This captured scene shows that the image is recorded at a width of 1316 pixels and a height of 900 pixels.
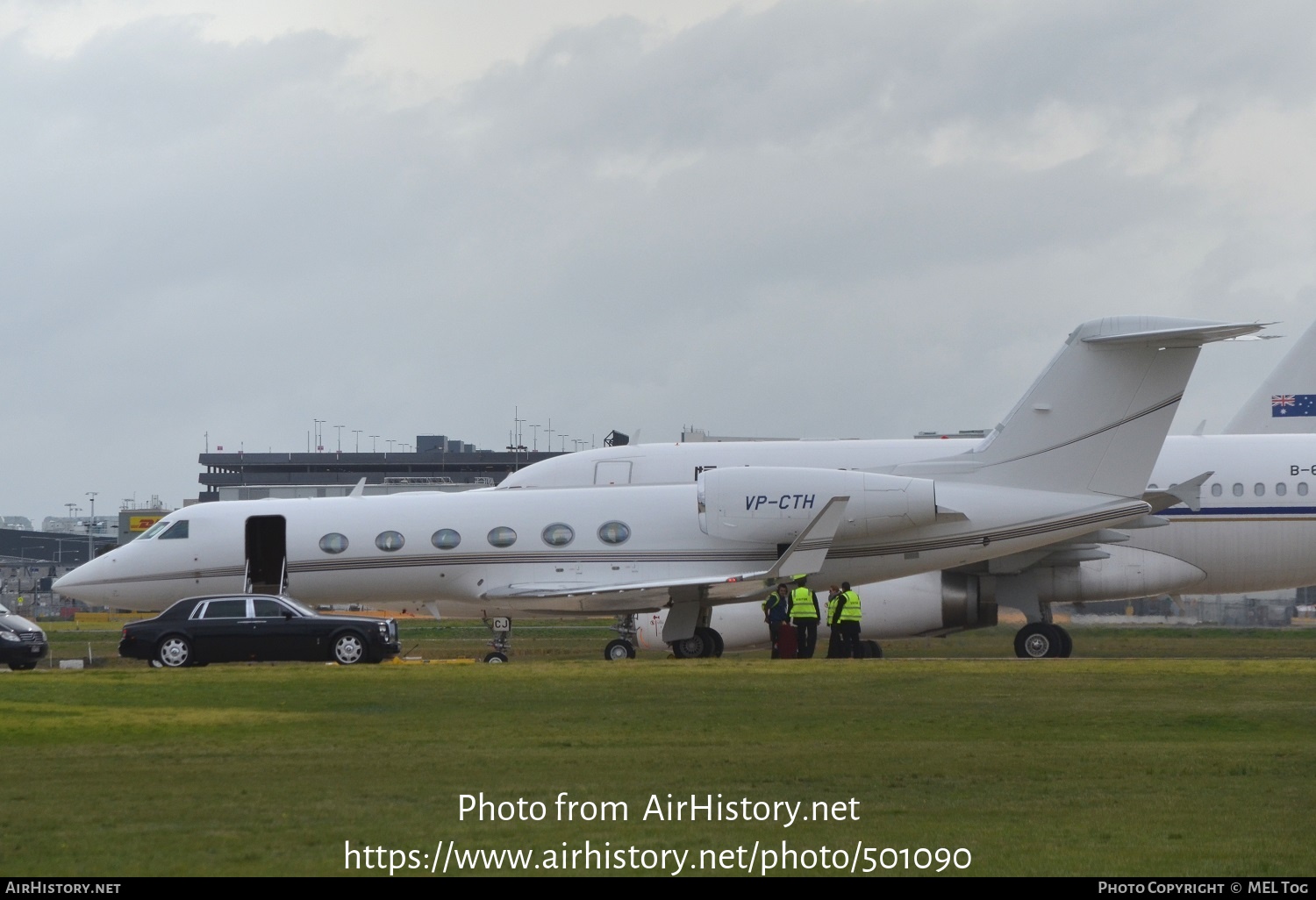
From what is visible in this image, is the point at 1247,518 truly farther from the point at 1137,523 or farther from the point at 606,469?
the point at 606,469

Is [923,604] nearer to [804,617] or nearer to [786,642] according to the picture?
[804,617]

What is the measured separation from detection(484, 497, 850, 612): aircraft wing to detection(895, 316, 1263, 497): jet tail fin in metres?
3.47

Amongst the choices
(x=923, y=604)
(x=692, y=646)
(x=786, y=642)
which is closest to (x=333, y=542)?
(x=692, y=646)

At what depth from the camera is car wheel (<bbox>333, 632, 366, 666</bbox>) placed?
89.5 feet

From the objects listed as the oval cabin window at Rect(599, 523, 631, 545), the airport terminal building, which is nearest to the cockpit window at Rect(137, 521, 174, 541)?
the oval cabin window at Rect(599, 523, 631, 545)

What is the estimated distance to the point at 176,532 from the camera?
3119 cm

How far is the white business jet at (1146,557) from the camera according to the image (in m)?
30.8

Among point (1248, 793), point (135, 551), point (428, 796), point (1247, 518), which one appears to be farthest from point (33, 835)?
point (1247, 518)

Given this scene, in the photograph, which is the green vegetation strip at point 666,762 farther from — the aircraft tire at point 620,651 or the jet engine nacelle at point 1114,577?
the aircraft tire at point 620,651

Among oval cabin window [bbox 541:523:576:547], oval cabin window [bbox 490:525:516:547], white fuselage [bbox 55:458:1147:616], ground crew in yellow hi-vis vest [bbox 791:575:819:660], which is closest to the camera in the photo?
ground crew in yellow hi-vis vest [bbox 791:575:819:660]

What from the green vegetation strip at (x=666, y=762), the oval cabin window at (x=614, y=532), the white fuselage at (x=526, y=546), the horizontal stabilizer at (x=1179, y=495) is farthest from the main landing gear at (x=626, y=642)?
the horizontal stabilizer at (x=1179, y=495)

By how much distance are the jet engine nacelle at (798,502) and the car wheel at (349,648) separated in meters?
6.25

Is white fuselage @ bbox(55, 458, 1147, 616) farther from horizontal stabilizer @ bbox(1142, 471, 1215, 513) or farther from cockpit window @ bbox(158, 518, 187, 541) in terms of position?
horizontal stabilizer @ bbox(1142, 471, 1215, 513)

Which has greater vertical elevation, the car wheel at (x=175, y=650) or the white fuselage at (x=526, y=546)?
the white fuselage at (x=526, y=546)
